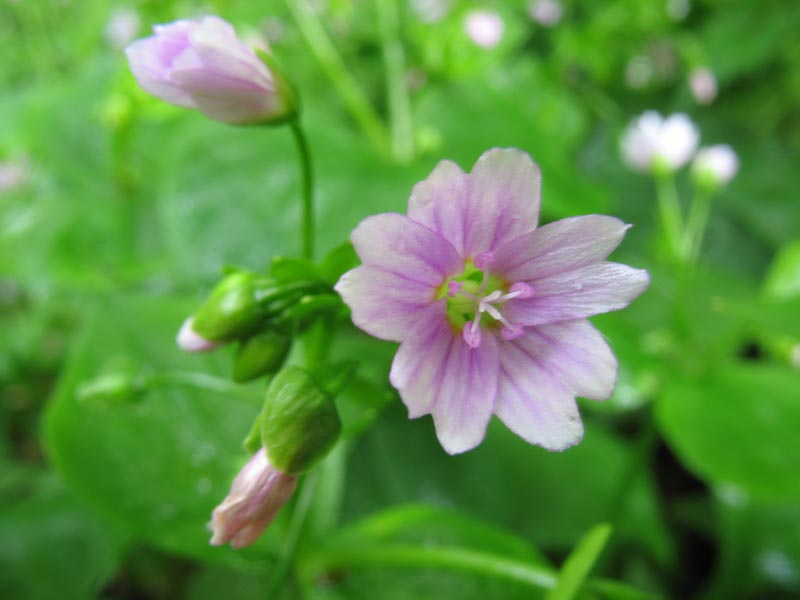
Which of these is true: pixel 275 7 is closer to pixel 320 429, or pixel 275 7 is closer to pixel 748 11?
pixel 748 11

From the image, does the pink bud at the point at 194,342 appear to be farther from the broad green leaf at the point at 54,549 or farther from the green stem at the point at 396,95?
the green stem at the point at 396,95

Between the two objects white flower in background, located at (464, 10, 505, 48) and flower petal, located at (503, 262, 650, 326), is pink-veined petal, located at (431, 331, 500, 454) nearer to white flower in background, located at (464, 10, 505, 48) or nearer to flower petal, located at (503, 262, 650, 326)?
flower petal, located at (503, 262, 650, 326)

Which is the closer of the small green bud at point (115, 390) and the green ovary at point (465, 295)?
the green ovary at point (465, 295)

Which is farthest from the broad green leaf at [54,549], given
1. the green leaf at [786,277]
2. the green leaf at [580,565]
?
the green leaf at [786,277]

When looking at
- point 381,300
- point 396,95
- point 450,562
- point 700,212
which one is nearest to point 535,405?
point 381,300

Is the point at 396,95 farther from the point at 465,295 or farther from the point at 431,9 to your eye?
the point at 465,295

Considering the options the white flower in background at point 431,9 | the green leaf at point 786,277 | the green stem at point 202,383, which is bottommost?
the green leaf at point 786,277

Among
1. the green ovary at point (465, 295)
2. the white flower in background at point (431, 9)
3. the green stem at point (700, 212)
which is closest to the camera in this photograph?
the green ovary at point (465, 295)
